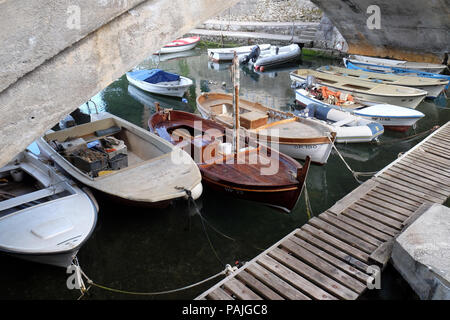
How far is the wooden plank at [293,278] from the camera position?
462 centimetres

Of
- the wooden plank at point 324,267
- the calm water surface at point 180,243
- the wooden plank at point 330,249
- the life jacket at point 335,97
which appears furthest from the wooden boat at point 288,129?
the wooden plank at point 324,267

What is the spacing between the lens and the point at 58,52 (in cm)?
319

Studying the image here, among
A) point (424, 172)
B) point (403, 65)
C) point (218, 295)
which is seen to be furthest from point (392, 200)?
point (403, 65)

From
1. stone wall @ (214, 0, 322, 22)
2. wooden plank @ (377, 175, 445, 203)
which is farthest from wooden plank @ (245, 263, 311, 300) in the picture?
stone wall @ (214, 0, 322, 22)

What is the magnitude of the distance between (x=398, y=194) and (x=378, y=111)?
22.2 feet

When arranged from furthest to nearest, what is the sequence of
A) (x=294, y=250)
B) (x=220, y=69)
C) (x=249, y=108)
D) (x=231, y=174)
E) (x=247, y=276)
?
(x=220, y=69) < (x=249, y=108) < (x=231, y=174) < (x=294, y=250) < (x=247, y=276)

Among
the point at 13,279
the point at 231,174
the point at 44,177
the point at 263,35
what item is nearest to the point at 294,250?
the point at 231,174

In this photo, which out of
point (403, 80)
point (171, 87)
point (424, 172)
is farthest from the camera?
point (171, 87)

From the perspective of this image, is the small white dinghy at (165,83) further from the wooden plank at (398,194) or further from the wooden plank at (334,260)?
the wooden plank at (334,260)

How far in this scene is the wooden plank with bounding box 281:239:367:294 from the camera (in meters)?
4.79

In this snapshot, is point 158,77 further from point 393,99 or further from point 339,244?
point 339,244

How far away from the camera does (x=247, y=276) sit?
4.94 meters

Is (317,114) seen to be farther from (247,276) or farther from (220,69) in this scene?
(220,69)

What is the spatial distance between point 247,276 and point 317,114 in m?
9.99
